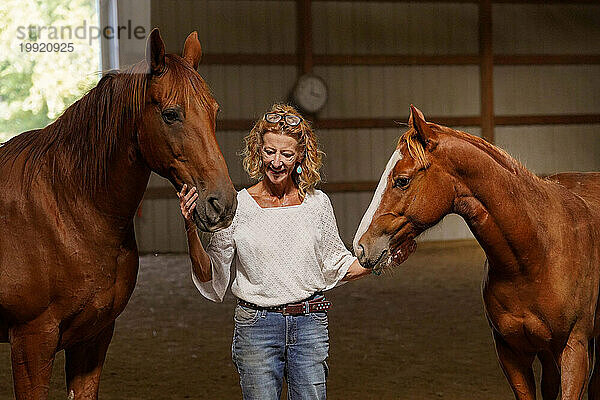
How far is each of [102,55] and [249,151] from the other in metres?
7.57

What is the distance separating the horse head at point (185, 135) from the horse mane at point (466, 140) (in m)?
0.55

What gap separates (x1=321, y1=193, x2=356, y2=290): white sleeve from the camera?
2.38 metres

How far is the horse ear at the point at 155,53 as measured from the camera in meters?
2.09

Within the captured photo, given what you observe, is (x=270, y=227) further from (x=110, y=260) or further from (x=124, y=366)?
(x=124, y=366)

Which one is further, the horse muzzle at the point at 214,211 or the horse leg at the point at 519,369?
the horse leg at the point at 519,369

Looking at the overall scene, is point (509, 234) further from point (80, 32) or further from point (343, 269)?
point (80, 32)

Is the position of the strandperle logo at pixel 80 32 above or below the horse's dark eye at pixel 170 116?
above

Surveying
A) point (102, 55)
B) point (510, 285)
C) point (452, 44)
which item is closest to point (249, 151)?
point (510, 285)

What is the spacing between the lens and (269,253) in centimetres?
230

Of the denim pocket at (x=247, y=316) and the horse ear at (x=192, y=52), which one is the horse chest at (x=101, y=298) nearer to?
the denim pocket at (x=247, y=316)

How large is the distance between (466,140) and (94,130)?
3.64 feet

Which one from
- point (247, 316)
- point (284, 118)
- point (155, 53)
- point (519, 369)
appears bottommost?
point (519, 369)

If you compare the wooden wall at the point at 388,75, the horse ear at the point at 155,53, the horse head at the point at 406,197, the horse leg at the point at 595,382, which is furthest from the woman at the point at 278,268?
the wooden wall at the point at 388,75

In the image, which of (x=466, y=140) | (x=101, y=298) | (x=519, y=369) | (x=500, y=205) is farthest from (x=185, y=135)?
(x=519, y=369)
